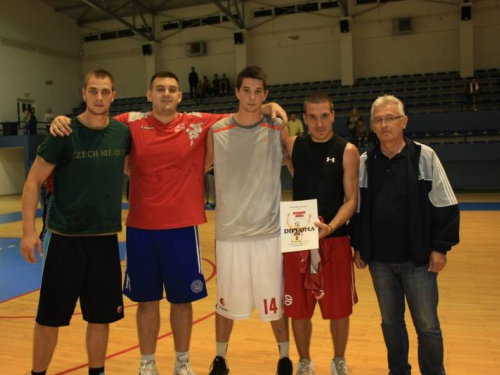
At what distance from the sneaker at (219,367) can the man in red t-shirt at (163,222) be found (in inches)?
6.3

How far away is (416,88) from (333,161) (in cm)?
1566

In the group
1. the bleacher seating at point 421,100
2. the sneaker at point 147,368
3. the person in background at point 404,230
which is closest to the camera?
the person in background at point 404,230

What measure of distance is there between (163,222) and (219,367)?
1.01m

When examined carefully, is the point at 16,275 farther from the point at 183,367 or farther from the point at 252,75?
the point at 252,75

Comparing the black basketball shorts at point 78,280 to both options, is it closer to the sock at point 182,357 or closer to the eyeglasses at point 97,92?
the sock at point 182,357

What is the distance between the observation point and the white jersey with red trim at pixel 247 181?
314 centimetres

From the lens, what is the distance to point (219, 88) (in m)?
20.6

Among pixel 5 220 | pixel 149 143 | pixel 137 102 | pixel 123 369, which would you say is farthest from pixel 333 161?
pixel 137 102

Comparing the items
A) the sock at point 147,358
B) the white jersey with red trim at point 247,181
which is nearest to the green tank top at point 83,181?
the white jersey with red trim at point 247,181

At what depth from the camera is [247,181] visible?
3.15 metres

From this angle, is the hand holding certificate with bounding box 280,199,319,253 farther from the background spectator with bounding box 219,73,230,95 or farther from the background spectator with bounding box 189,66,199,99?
the background spectator with bounding box 189,66,199,99

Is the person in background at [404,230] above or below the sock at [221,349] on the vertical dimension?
above

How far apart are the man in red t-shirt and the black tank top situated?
2.23ft

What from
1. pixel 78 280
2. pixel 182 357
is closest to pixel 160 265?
pixel 78 280
